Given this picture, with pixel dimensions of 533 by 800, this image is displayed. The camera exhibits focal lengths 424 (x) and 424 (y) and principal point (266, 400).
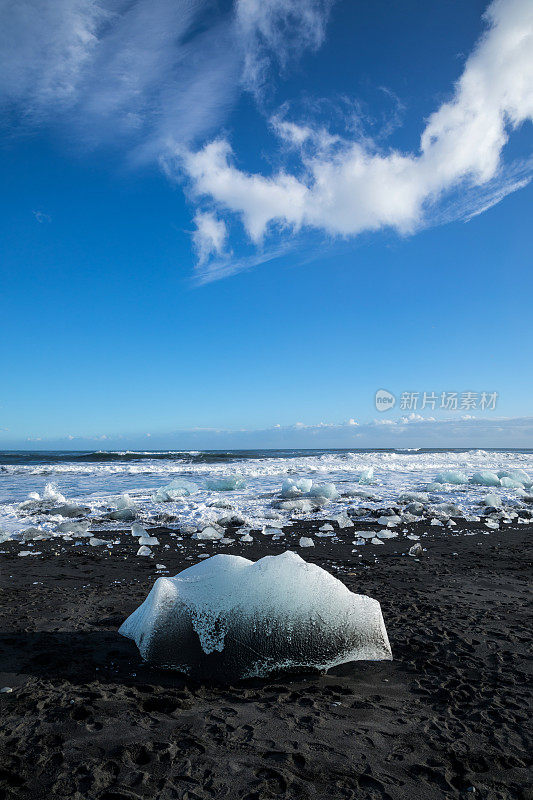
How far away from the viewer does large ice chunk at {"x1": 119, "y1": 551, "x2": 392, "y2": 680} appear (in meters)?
2.23

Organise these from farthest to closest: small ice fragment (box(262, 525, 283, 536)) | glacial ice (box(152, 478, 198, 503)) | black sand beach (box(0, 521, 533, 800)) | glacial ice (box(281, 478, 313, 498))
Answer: glacial ice (box(281, 478, 313, 498)) → glacial ice (box(152, 478, 198, 503)) → small ice fragment (box(262, 525, 283, 536)) → black sand beach (box(0, 521, 533, 800))

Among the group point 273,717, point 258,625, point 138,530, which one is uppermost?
point 258,625

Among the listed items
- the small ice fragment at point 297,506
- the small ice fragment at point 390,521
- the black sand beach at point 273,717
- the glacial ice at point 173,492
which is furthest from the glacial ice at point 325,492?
the black sand beach at point 273,717

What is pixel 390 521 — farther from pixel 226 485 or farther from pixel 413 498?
pixel 226 485

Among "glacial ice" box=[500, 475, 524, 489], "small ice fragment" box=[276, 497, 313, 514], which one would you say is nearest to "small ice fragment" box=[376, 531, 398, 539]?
"small ice fragment" box=[276, 497, 313, 514]

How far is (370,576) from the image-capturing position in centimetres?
411

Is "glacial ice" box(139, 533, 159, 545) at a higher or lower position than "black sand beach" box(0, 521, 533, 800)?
lower

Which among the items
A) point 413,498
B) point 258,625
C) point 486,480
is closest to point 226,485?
point 413,498

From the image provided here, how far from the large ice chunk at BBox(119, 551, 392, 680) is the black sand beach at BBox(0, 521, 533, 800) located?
93mm

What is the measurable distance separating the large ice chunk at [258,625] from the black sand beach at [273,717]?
0.09 meters

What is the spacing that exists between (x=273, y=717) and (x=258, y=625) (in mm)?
461

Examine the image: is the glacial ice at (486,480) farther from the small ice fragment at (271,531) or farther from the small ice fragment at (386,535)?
the small ice fragment at (271,531)

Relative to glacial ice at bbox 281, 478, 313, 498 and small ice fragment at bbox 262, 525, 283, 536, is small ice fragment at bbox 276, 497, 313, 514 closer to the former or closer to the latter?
glacial ice at bbox 281, 478, 313, 498

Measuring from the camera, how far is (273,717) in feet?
6.10
